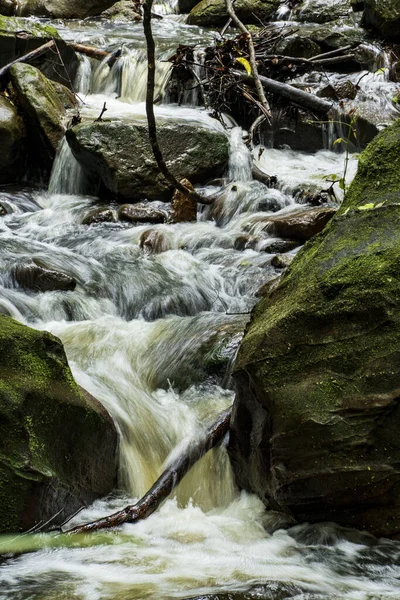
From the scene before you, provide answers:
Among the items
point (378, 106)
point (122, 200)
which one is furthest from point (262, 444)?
point (378, 106)

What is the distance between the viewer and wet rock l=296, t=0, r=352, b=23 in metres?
16.7

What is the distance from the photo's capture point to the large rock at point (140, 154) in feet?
28.9

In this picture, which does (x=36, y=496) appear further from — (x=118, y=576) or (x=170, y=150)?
(x=170, y=150)

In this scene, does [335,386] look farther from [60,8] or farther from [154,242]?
[60,8]

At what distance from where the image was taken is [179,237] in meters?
7.71

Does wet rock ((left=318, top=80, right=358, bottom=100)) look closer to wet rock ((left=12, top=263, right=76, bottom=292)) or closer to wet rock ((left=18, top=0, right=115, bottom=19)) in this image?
wet rock ((left=12, top=263, right=76, bottom=292))

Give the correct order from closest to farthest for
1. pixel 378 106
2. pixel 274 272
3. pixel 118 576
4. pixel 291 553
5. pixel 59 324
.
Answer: pixel 118 576 < pixel 291 553 < pixel 59 324 < pixel 274 272 < pixel 378 106

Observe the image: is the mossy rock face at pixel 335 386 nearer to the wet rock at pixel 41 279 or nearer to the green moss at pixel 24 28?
the wet rock at pixel 41 279

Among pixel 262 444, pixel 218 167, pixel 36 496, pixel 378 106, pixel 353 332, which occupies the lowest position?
pixel 36 496

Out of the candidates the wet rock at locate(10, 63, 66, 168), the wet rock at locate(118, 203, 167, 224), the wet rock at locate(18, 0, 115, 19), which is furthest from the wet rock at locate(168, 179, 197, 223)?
the wet rock at locate(18, 0, 115, 19)

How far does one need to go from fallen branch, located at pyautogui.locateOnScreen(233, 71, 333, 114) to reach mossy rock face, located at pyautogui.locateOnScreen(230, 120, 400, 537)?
25.0ft

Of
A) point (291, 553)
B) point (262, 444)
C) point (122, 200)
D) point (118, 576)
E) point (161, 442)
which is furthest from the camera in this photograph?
point (122, 200)

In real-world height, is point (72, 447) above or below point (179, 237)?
below

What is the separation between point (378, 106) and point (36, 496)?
1044 cm
